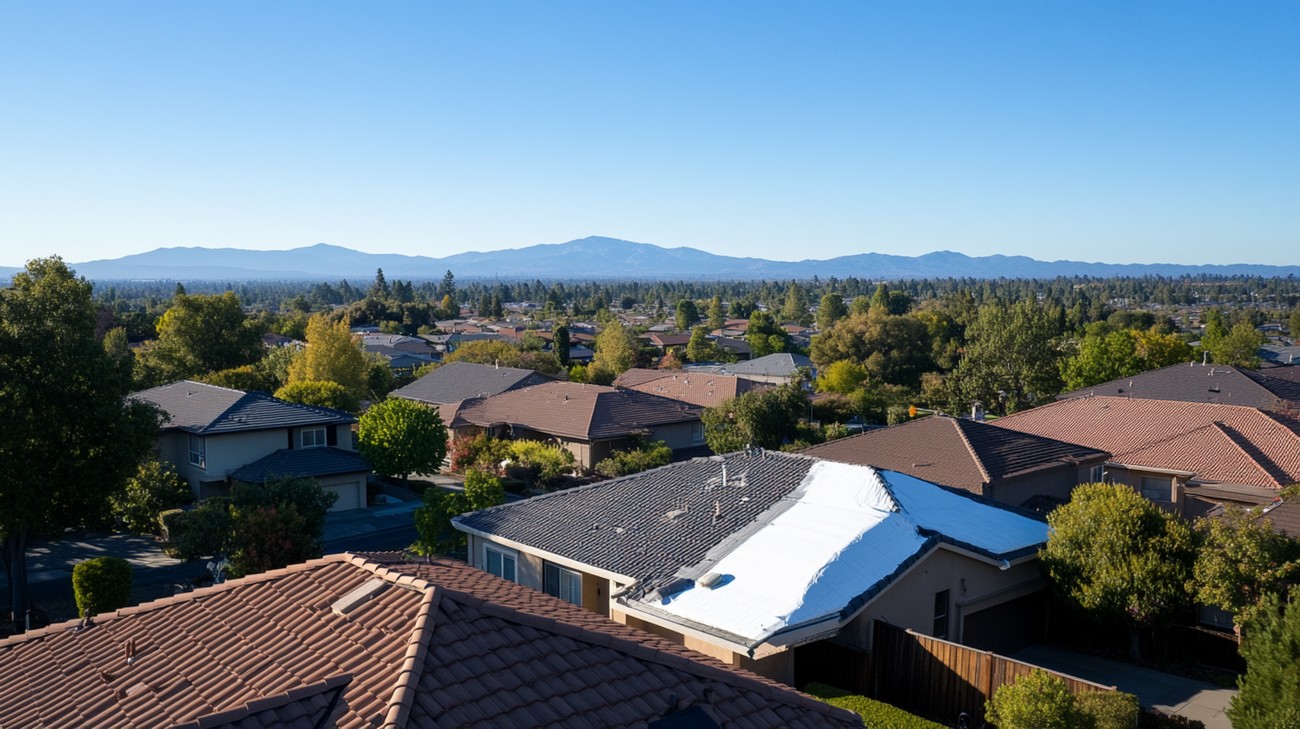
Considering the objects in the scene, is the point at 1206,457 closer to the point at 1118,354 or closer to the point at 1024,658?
the point at 1024,658

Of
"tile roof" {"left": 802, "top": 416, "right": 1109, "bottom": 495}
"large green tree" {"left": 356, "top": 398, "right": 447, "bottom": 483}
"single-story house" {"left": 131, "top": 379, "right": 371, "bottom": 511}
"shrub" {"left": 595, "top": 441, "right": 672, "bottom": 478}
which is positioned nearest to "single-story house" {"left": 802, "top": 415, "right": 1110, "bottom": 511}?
"tile roof" {"left": 802, "top": 416, "right": 1109, "bottom": 495}

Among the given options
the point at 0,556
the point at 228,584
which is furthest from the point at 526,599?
the point at 0,556

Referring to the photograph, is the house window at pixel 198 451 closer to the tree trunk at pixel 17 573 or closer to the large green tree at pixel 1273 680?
the tree trunk at pixel 17 573

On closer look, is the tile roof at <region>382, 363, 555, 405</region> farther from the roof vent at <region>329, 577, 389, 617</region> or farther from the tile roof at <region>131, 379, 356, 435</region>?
the roof vent at <region>329, 577, 389, 617</region>

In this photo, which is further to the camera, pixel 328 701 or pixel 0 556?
pixel 0 556

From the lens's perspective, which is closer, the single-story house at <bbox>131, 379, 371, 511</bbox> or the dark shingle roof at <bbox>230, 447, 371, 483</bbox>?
the dark shingle roof at <bbox>230, 447, 371, 483</bbox>

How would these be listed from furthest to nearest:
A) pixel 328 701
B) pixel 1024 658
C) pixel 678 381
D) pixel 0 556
Result: pixel 678 381
pixel 0 556
pixel 1024 658
pixel 328 701
